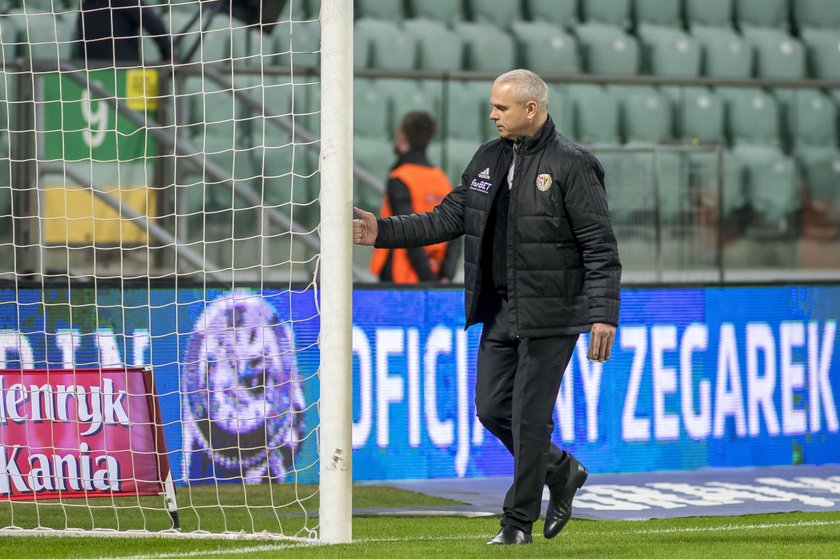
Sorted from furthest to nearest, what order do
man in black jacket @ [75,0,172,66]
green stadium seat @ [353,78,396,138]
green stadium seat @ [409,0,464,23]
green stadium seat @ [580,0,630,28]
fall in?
green stadium seat @ [580,0,630,28], green stadium seat @ [409,0,464,23], green stadium seat @ [353,78,396,138], man in black jacket @ [75,0,172,66]

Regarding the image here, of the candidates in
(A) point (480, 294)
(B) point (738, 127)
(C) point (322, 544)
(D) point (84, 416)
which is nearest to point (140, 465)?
(D) point (84, 416)

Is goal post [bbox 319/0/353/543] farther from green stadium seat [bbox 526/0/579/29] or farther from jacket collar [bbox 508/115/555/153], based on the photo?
green stadium seat [bbox 526/0/579/29]

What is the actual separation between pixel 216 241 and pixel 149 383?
5.35 ft

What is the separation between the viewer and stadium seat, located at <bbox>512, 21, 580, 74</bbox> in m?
11.1

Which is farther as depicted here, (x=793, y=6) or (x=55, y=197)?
(x=793, y=6)

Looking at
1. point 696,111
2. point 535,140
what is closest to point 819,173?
point 696,111

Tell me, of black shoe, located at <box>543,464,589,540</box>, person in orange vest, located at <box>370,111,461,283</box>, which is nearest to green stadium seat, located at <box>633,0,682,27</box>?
person in orange vest, located at <box>370,111,461,283</box>

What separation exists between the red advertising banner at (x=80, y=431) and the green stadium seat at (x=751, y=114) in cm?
441

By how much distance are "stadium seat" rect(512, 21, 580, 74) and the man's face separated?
6.19 m

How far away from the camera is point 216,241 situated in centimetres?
748

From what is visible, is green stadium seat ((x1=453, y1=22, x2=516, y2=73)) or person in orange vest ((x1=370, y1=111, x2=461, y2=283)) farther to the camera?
green stadium seat ((x1=453, y1=22, x2=516, y2=73))

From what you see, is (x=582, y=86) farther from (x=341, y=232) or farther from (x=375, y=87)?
(x=341, y=232)

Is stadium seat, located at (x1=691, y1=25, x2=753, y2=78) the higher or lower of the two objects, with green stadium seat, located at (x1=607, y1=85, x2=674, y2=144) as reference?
higher

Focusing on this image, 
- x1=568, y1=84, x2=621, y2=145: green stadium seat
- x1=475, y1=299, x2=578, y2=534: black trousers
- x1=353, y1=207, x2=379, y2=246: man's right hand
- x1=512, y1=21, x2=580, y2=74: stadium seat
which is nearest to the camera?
x1=475, y1=299, x2=578, y2=534: black trousers
